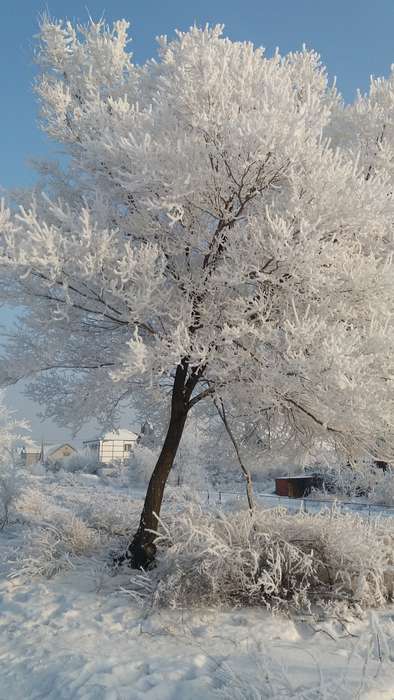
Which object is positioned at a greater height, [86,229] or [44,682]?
[86,229]

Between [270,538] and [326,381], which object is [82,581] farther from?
[326,381]

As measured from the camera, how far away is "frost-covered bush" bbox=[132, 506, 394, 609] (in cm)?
566

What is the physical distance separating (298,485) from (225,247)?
989 inches

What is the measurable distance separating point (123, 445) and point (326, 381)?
6379 centimetres

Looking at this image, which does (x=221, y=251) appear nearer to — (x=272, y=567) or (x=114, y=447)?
(x=272, y=567)

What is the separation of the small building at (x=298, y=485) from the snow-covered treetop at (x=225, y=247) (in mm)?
21934

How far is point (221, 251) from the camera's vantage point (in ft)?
23.0

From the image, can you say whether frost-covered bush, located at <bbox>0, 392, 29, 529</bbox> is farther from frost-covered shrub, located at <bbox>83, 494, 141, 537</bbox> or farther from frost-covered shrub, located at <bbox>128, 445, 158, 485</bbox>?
frost-covered shrub, located at <bbox>128, 445, 158, 485</bbox>

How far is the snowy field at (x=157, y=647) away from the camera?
12.2 ft

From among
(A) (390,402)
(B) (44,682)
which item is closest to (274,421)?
(A) (390,402)

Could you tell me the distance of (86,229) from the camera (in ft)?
18.6

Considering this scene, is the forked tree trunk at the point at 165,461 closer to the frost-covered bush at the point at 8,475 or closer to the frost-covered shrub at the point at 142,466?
the frost-covered bush at the point at 8,475

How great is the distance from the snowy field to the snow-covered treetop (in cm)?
236

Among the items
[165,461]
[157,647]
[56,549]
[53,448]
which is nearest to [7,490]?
[56,549]
